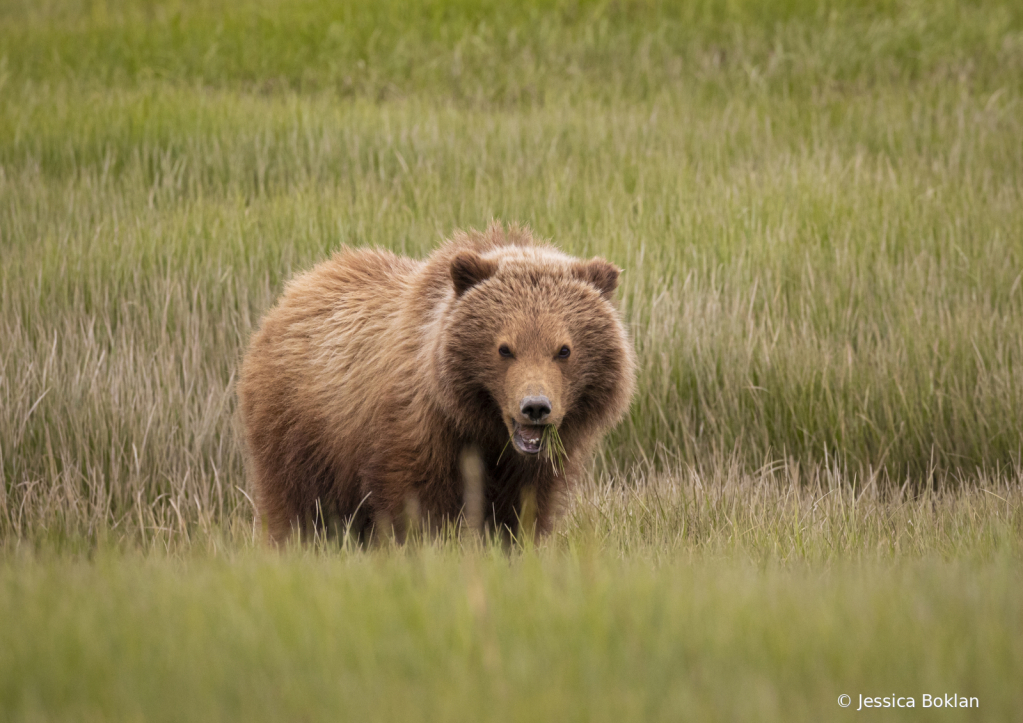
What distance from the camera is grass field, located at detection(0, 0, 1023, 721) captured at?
76.1 inches

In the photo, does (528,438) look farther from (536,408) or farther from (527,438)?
(536,408)

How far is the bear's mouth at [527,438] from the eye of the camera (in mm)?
3631

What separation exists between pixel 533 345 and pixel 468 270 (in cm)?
49

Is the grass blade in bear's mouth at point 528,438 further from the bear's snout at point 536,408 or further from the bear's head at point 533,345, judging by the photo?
the bear's snout at point 536,408

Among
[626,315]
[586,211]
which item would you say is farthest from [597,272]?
[586,211]

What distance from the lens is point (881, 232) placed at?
695 cm

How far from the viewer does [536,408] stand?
3.48 meters

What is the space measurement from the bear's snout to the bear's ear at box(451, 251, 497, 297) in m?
0.78

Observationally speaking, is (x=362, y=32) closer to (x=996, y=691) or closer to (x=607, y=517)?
(x=607, y=517)

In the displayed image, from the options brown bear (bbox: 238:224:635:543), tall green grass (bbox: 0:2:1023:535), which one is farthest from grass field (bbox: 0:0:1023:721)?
brown bear (bbox: 238:224:635:543)

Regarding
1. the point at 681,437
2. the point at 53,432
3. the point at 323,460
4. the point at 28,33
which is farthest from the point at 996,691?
the point at 28,33

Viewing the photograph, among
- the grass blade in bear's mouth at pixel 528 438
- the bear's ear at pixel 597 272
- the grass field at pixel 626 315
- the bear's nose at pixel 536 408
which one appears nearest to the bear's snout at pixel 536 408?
the bear's nose at pixel 536 408

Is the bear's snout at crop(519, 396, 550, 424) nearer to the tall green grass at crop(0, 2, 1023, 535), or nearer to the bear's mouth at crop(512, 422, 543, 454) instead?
the bear's mouth at crop(512, 422, 543, 454)

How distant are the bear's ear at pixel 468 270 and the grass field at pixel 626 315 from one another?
3.99 feet
